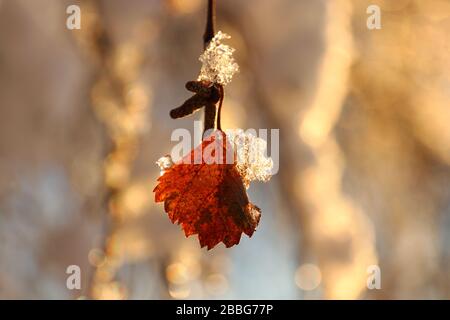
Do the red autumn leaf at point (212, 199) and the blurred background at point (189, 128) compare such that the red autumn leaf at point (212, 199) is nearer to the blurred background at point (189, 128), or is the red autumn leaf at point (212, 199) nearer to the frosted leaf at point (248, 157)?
the frosted leaf at point (248, 157)

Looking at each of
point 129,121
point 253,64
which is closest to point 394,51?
point 253,64

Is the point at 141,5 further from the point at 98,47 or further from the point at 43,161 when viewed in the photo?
the point at 43,161

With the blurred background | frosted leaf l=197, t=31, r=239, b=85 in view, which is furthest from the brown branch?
the blurred background

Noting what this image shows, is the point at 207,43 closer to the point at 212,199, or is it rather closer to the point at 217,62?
the point at 217,62

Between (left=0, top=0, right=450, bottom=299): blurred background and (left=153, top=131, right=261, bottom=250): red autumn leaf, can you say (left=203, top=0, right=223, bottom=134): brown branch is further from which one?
(left=0, top=0, right=450, bottom=299): blurred background

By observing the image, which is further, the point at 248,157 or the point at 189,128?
the point at 189,128

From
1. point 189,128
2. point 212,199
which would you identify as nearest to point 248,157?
point 212,199

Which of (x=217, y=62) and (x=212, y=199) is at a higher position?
(x=217, y=62)
